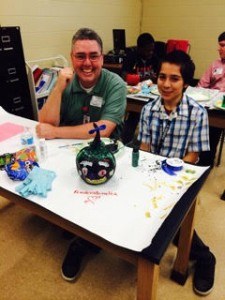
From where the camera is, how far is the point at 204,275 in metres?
1.44

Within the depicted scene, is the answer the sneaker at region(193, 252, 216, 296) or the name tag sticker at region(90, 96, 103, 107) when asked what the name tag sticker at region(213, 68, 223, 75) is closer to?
the name tag sticker at region(90, 96, 103, 107)

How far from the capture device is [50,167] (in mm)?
1176

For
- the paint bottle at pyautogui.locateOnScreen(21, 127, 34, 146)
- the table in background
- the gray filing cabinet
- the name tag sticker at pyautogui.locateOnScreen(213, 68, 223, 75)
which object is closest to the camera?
the table in background

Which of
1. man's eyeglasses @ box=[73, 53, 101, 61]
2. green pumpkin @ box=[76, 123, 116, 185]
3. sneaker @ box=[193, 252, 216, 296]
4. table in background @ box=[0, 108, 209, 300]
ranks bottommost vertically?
sneaker @ box=[193, 252, 216, 296]

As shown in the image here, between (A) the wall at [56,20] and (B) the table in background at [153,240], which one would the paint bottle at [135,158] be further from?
(A) the wall at [56,20]

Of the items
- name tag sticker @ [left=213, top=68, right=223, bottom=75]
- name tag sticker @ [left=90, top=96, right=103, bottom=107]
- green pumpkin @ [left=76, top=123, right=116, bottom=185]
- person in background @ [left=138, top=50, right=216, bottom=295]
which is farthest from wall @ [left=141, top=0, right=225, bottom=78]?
green pumpkin @ [left=76, top=123, right=116, bottom=185]

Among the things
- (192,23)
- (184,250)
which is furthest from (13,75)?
(192,23)

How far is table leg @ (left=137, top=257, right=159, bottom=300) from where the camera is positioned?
2.54ft

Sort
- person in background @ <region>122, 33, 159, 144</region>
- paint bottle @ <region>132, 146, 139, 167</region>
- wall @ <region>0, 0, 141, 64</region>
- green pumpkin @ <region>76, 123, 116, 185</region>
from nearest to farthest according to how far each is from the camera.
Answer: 1. green pumpkin @ <region>76, 123, 116, 185</region>
2. paint bottle @ <region>132, 146, 139, 167</region>
3. wall @ <region>0, 0, 141, 64</region>
4. person in background @ <region>122, 33, 159, 144</region>

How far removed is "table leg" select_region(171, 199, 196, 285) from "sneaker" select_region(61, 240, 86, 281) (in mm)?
526

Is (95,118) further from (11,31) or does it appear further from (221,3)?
(221,3)

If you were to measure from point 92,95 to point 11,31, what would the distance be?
1684 mm

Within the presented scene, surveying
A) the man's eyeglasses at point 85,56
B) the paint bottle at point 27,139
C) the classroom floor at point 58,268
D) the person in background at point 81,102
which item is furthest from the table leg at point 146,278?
the man's eyeglasses at point 85,56

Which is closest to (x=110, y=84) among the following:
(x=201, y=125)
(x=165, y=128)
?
(x=165, y=128)
